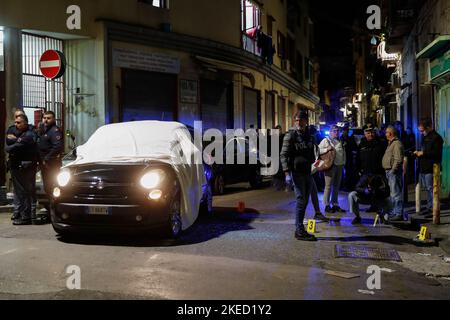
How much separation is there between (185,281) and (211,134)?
929 cm

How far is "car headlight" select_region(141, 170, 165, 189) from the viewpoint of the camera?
7354 mm

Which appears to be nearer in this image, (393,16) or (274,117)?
(393,16)

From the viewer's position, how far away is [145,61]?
16188 mm

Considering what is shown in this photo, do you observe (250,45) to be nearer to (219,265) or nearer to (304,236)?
(304,236)

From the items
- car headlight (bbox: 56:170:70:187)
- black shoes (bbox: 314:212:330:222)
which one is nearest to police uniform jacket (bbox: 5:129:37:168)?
car headlight (bbox: 56:170:70:187)

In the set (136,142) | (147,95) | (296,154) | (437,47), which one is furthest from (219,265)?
(147,95)

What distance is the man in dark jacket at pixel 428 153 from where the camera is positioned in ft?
32.7

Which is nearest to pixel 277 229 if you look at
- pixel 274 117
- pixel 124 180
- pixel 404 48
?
pixel 124 180

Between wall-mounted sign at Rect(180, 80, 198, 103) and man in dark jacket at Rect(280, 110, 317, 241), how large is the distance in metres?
10.0

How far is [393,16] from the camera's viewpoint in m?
18.0

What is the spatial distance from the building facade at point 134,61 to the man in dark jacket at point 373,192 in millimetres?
7213

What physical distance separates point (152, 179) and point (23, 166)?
10.6 ft
